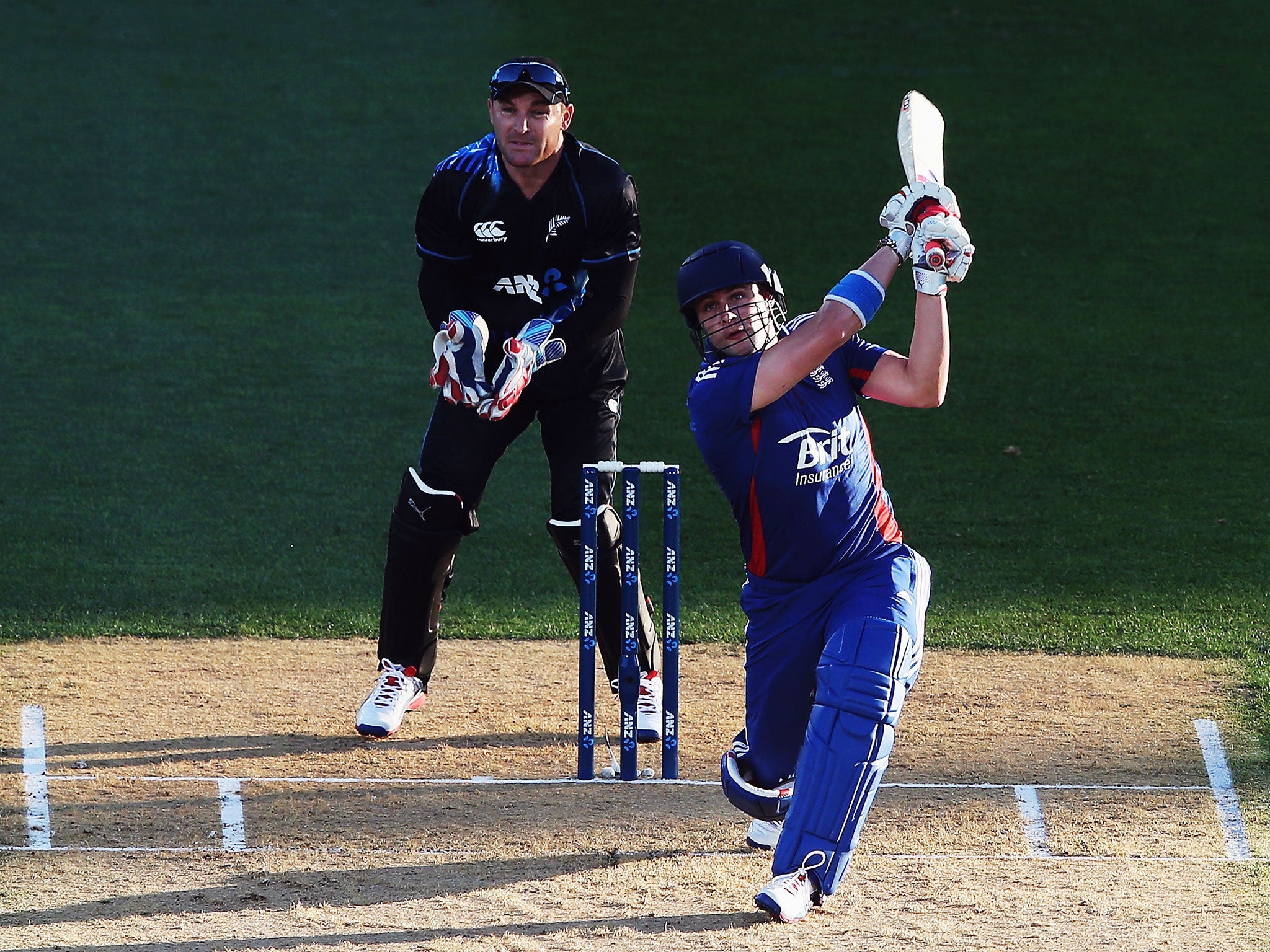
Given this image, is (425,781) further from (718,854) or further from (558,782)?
(718,854)

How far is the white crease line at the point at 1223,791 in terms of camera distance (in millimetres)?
4895

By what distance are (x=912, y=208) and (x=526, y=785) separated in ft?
7.45

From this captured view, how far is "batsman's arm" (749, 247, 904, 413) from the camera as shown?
4.25 meters

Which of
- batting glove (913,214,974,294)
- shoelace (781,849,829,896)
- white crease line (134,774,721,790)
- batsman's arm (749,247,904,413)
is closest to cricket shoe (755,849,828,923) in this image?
shoelace (781,849,829,896)

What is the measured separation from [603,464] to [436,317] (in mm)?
898

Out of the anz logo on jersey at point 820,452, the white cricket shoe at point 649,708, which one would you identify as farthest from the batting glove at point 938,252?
the white cricket shoe at point 649,708

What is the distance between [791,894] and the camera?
429 centimetres

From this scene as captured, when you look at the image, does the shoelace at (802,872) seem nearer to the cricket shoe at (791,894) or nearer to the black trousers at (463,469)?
the cricket shoe at (791,894)

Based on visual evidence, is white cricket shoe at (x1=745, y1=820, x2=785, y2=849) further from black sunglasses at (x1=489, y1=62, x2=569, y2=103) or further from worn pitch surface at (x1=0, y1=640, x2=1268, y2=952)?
black sunglasses at (x1=489, y1=62, x2=569, y2=103)

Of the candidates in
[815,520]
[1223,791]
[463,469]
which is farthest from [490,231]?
[1223,791]

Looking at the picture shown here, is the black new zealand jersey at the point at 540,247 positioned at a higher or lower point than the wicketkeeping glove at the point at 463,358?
higher

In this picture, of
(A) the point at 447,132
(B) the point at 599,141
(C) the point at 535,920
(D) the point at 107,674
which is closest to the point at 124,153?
(A) the point at 447,132

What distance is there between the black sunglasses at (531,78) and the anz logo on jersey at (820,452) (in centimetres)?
162

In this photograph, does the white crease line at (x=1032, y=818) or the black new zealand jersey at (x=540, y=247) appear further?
the black new zealand jersey at (x=540, y=247)
